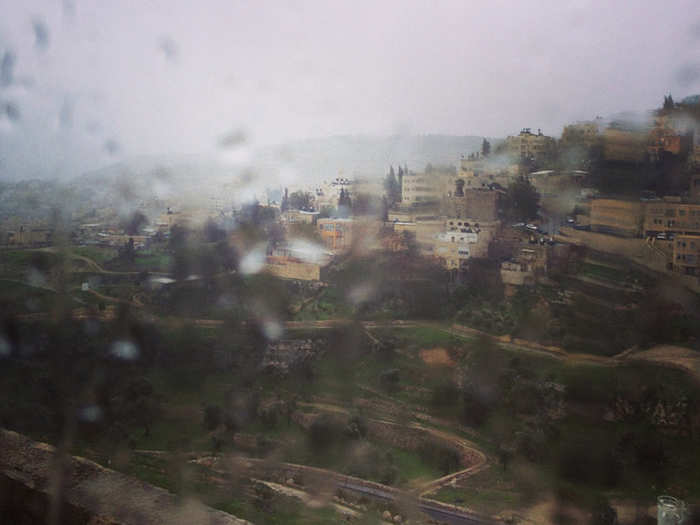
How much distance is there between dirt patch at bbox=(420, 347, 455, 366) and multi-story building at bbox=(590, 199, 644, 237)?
5.94ft

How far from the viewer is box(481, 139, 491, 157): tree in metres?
6.38

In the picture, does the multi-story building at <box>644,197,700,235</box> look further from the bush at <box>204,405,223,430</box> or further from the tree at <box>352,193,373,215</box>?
the bush at <box>204,405,223,430</box>

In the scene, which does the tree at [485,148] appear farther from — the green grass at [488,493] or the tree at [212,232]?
the green grass at [488,493]

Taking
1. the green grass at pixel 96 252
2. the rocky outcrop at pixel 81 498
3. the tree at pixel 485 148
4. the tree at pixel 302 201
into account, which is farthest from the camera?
the tree at pixel 302 201

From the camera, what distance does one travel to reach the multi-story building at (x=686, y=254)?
459 centimetres

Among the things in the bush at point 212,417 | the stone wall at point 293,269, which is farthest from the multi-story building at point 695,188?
the bush at point 212,417

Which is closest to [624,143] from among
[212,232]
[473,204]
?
[473,204]

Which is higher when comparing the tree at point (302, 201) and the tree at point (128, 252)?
the tree at point (302, 201)

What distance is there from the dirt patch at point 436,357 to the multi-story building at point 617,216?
181 centimetres

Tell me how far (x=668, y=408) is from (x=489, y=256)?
2198 millimetres

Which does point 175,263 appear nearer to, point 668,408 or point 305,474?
point 305,474

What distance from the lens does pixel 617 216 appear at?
5.18 m

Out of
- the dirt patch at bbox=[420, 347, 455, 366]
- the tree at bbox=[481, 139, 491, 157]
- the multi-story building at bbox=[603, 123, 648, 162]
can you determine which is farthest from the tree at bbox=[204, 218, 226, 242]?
the multi-story building at bbox=[603, 123, 648, 162]

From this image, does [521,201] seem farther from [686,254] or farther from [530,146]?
[686,254]
